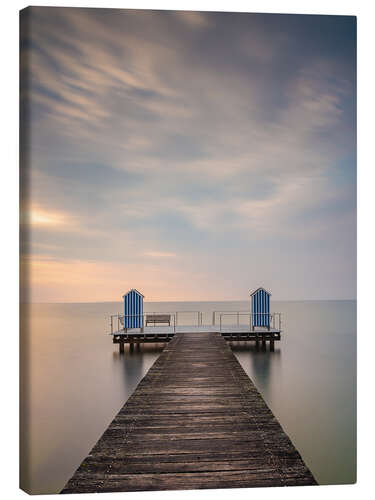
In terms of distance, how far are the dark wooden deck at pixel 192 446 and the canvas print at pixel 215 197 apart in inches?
0.5

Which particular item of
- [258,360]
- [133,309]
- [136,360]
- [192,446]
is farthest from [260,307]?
[192,446]

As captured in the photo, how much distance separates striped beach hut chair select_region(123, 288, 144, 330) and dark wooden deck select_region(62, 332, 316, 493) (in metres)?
7.22

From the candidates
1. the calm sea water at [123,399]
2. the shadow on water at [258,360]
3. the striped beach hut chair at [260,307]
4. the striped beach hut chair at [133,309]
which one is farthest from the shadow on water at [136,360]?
the striped beach hut chair at [260,307]

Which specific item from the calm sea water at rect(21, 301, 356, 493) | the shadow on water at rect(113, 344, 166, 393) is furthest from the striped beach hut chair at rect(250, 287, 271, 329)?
the shadow on water at rect(113, 344, 166, 393)

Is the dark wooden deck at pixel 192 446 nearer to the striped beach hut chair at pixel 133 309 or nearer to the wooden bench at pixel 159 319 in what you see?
the striped beach hut chair at pixel 133 309

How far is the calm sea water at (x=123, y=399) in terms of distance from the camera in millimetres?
4406

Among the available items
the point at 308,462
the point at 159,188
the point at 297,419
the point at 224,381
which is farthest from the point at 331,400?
the point at 159,188

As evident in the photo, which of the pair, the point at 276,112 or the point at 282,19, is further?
the point at 276,112

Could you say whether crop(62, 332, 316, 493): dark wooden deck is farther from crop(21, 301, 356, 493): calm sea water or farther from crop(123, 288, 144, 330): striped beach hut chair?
crop(123, 288, 144, 330): striped beach hut chair

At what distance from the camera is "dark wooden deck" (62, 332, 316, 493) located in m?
1.89

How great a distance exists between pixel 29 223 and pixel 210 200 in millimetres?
10774

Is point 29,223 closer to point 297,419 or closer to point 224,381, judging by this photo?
point 224,381

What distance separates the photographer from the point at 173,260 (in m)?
13.4

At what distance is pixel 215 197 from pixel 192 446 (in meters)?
10.9
